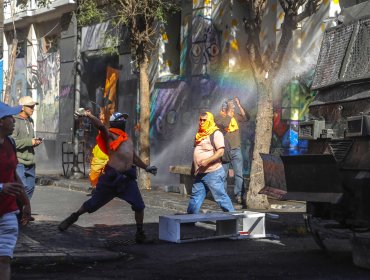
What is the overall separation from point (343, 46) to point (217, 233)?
3152 mm

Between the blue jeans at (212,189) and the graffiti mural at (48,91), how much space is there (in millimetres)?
18357

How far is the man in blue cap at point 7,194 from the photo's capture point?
589cm

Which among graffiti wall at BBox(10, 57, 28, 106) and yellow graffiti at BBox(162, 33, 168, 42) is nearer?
yellow graffiti at BBox(162, 33, 168, 42)

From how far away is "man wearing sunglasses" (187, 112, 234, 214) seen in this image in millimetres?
11469

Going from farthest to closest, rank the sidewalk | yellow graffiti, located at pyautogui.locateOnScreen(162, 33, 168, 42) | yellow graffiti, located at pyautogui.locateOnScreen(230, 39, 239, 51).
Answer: yellow graffiti, located at pyautogui.locateOnScreen(162, 33, 168, 42) → yellow graffiti, located at pyautogui.locateOnScreen(230, 39, 239, 51) → the sidewalk

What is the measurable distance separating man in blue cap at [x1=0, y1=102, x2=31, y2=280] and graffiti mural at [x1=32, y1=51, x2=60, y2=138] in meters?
23.4

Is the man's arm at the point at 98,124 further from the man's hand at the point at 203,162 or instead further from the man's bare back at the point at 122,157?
the man's hand at the point at 203,162

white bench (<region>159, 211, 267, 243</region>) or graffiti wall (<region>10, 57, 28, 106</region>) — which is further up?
graffiti wall (<region>10, 57, 28, 106</region>)

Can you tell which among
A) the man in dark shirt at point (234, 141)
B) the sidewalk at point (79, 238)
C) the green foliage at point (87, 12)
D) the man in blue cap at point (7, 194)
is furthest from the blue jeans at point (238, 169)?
the man in blue cap at point (7, 194)

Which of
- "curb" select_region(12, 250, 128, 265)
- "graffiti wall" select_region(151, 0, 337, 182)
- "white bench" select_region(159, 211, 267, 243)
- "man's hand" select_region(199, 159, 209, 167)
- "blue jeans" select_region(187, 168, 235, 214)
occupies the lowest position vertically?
"curb" select_region(12, 250, 128, 265)

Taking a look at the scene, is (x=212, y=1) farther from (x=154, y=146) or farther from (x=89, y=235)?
(x=89, y=235)

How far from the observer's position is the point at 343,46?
29.8 feet

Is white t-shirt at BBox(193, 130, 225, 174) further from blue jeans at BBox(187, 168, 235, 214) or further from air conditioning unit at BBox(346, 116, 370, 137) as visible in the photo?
air conditioning unit at BBox(346, 116, 370, 137)

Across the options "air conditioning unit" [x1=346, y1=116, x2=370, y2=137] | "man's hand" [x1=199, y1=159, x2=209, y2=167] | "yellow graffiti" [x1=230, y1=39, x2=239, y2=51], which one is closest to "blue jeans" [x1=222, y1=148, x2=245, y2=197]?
"man's hand" [x1=199, y1=159, x2=209, y2=167]
